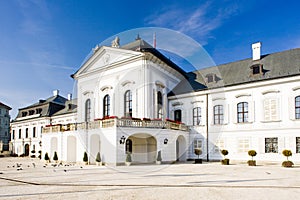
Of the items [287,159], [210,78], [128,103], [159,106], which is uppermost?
[210,78]

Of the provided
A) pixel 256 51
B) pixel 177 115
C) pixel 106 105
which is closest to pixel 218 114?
pixel 177 115

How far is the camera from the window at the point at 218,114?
23.7 metres

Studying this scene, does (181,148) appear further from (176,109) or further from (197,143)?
(176,109)

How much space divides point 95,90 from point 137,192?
65.6 feet

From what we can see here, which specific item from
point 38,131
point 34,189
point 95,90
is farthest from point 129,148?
point 38,131

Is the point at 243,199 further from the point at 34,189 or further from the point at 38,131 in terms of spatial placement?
the point at 38,131

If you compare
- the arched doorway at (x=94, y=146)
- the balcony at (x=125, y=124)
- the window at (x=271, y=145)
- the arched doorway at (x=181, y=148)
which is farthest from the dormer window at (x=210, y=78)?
the arched doorway at (x=94, y=146)

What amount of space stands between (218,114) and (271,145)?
5.08m

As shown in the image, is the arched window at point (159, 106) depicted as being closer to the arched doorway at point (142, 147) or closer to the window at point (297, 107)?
the arched doorway at point (142, 147)

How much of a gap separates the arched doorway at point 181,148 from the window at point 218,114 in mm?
3391

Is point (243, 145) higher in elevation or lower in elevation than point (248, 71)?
lower

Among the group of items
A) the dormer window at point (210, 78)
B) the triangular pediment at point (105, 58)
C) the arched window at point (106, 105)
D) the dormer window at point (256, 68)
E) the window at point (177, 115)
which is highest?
the triangular pediment at point (105, 58)

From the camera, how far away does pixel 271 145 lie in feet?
67.9

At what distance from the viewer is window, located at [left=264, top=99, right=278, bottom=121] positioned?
68.0 ft
